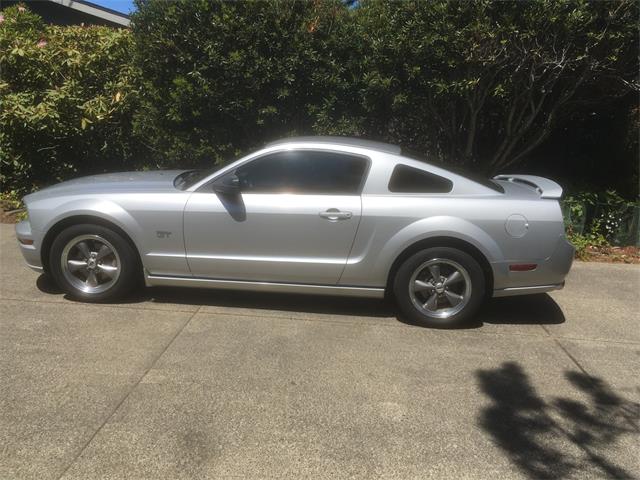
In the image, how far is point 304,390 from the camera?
3.61m

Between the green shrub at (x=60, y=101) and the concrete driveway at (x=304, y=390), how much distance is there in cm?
336

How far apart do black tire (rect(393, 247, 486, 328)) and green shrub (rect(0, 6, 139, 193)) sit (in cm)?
500

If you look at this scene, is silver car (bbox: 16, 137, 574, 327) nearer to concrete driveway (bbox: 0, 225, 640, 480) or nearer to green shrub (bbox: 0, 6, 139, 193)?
concrete driveway (bbox: 0, 225, 640, 480)

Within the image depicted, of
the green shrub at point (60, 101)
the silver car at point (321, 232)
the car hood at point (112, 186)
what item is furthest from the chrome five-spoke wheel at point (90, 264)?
the green shrub at point (60, 101)

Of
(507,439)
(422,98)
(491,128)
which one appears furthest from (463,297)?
(491,128)

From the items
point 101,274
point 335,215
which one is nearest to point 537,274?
point 335,215

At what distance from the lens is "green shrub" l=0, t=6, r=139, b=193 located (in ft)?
25.2

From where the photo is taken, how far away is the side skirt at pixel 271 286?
469 cm

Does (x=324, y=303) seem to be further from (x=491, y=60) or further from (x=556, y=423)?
(x=491, y=60)

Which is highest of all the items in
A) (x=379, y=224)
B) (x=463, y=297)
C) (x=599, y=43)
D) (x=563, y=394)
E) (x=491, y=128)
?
(x=599, y=43)

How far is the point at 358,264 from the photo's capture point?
4.60 m

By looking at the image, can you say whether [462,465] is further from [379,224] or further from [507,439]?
[379,224]

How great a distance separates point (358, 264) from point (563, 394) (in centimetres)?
172

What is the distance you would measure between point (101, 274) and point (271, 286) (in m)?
1.44
